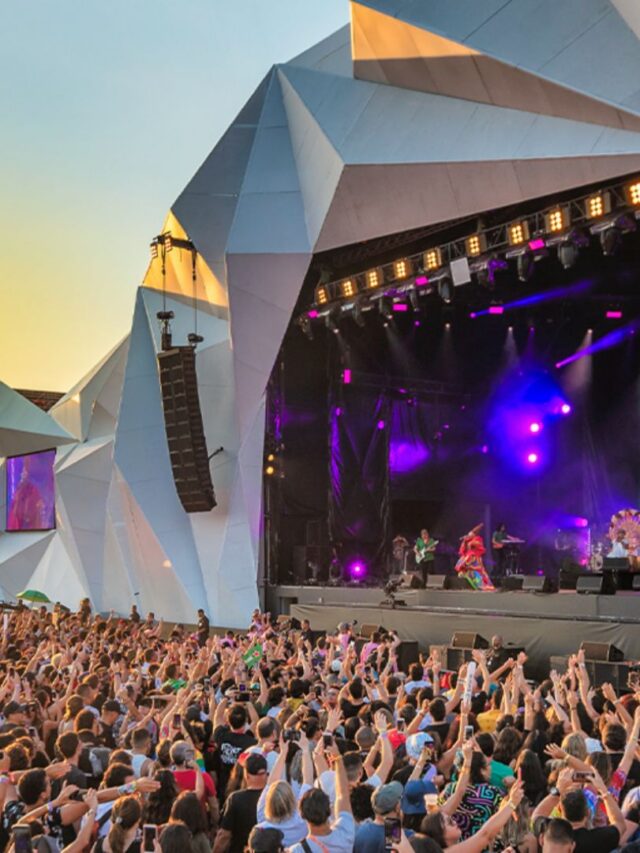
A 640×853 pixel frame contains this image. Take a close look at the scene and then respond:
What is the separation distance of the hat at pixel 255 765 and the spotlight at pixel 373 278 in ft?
52.0

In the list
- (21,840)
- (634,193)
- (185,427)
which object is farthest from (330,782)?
(185,427)

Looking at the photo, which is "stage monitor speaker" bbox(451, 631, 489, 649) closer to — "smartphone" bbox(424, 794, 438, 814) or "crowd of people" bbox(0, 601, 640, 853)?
"crowd of people" bbox(0, 601, 640, 853)

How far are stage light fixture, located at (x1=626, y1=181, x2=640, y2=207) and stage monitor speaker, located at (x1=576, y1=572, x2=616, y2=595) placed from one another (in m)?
5.63

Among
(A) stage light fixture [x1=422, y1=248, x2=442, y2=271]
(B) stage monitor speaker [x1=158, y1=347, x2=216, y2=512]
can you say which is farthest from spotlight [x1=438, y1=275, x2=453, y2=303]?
(B) stage monitor speaker [x1=158, y1=347, x2=216, y2=512]

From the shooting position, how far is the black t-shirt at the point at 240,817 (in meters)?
5.26

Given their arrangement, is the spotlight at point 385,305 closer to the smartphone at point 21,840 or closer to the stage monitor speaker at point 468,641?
the stage monitor speaker at point 468,641

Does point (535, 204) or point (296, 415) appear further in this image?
point (296, 415)

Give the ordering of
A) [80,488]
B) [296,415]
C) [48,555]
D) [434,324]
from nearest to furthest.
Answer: [296,415] < [434,324] < [80,488] < [48,555]

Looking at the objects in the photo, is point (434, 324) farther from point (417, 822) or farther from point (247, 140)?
point (417, 822)

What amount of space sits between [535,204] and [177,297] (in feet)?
33.0

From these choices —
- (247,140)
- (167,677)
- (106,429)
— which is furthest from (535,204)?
(106,429)

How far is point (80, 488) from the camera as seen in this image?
32.3 m

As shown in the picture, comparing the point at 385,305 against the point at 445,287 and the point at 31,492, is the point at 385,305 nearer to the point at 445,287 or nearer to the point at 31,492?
the point at 445,287

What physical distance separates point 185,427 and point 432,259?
267 inches
